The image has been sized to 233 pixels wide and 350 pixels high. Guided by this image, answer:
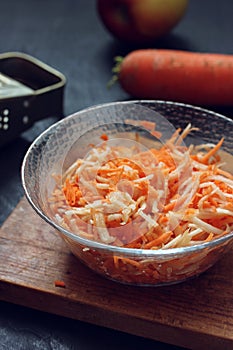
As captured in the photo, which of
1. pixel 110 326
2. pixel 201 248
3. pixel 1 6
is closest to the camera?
pixel 201 248

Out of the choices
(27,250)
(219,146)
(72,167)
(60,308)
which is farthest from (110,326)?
(219,146)

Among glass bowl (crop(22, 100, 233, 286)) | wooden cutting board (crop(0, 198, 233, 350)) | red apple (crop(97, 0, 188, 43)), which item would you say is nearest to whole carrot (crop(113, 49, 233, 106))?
red apple (crop(97, 0, 188, 43))

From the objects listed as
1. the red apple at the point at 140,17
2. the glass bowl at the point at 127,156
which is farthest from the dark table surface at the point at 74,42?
the glass bowl at the point at 127,156

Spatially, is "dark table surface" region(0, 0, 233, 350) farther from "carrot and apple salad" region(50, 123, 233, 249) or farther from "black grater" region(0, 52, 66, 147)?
"carrot and apple salad" region(50, 123, 233, 249)

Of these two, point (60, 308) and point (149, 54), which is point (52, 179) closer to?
point (60, 308)

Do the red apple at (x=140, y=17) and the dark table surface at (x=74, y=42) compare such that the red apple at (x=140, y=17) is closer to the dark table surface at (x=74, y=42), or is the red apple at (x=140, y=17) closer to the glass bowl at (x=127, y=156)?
the dark table surface at (x=74, y=42)

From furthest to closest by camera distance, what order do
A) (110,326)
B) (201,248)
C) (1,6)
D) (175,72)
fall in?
(1,6) → (175,72) → (110,326) → (201,248)

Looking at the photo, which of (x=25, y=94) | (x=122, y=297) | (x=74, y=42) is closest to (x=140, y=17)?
(x=74, y=42)

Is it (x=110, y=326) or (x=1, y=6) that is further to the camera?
(x=1, y=6)
